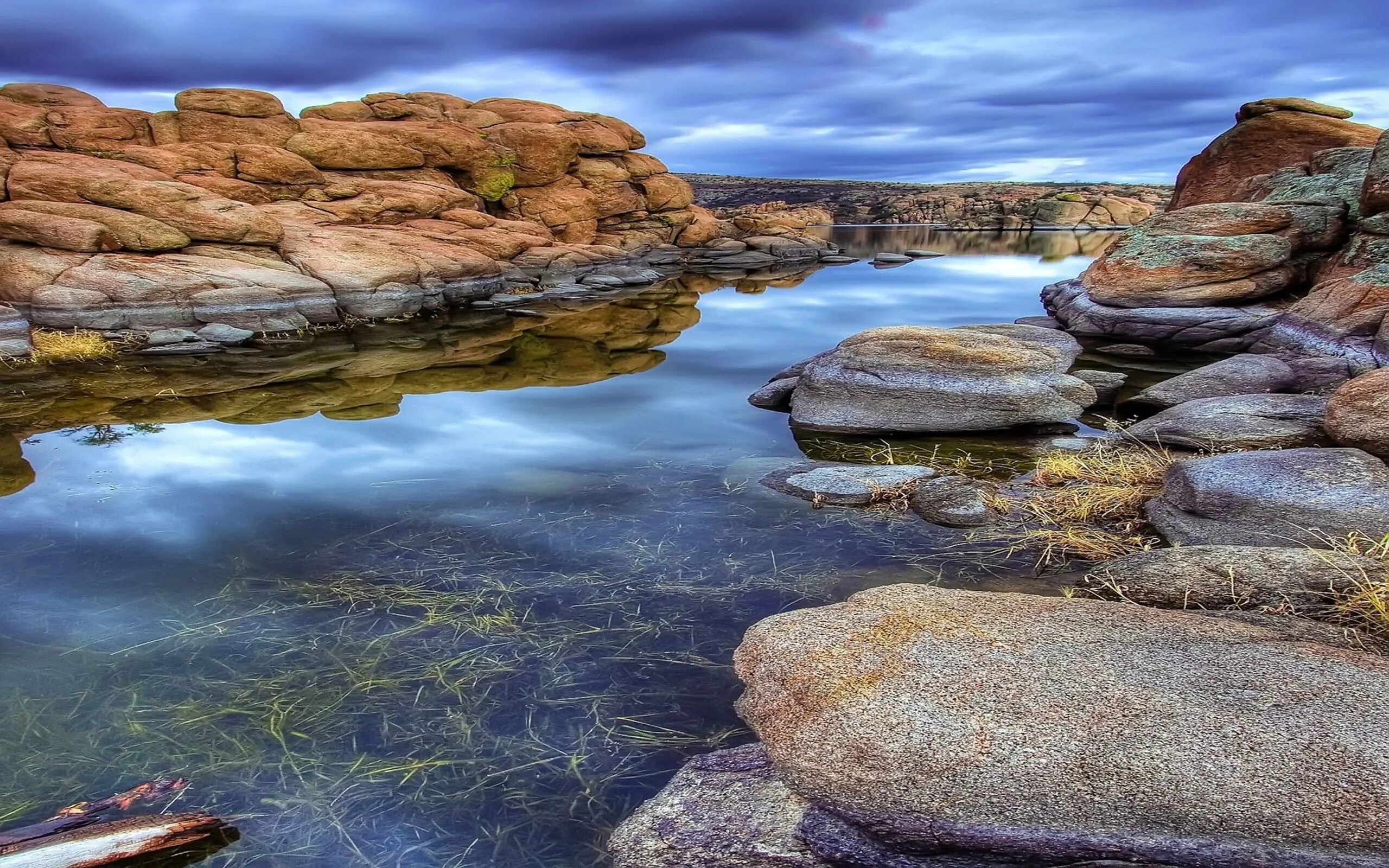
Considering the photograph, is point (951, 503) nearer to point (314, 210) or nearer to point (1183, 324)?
point (1183, 324)

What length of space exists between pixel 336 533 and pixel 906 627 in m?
5.56

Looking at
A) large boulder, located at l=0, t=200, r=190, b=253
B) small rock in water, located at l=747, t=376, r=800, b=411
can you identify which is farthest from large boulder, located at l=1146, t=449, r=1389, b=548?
large boulder, located at l=0, t=200, r=190, b=253

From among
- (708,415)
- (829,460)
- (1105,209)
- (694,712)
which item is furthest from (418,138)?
(1105,209)

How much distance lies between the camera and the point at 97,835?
154 inches

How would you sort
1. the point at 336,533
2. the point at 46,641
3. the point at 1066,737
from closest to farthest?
the point at 1066,737, the point at 46,641, the point at 336,533

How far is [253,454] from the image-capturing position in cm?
1069

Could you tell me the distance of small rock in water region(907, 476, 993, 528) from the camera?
7.90m

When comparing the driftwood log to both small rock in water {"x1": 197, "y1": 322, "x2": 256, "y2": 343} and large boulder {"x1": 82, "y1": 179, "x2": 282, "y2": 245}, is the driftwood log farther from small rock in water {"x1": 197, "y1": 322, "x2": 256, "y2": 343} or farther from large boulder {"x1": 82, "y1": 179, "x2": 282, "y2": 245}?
large boulder {"x1": 82, "y1": 179, "x2": 282, "y2": 245}

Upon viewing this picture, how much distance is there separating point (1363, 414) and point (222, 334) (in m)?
19.6

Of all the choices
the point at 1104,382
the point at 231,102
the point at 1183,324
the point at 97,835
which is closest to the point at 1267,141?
the point at 1183,324

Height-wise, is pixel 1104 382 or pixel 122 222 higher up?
pixel 122 222

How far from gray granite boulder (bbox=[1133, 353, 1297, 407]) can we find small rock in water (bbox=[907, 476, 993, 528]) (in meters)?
5.06

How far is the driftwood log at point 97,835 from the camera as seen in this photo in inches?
146

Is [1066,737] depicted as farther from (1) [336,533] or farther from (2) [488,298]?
(2) [488,298]
